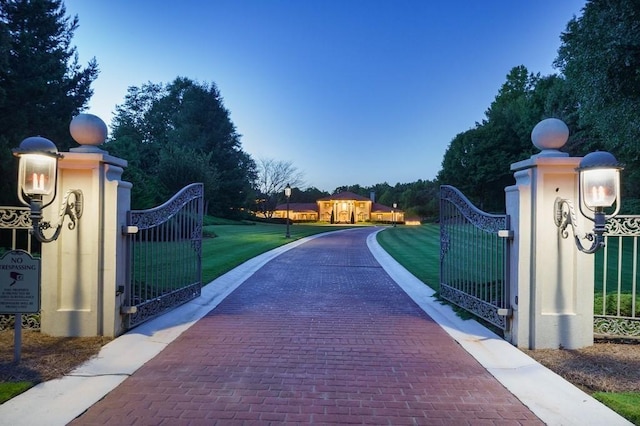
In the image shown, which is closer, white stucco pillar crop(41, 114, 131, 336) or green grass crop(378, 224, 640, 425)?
green grass crop(378, 224, 640, 425)

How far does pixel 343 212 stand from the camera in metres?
69.3

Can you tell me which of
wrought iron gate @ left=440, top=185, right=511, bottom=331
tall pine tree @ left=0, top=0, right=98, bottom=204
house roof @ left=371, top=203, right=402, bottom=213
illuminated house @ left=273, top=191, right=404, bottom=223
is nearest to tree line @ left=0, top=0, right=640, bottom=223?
tall pine tree @ left=0, top=0, right=98, bottom=204

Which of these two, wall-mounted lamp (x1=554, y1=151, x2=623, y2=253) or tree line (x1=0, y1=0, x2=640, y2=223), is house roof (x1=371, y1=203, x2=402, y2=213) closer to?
tree line (x1=0, y1=0, x2=640, y2=223)

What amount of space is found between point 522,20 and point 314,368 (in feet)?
71.0

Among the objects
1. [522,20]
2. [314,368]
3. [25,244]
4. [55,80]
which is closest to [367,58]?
[522,20]

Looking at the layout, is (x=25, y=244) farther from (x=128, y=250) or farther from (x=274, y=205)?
(x=274, y=205)

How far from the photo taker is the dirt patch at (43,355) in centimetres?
412

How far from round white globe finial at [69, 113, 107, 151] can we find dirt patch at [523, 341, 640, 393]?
19.6ft

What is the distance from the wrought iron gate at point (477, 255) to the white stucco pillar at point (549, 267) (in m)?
0.32

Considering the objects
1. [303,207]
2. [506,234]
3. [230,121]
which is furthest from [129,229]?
[303,207]

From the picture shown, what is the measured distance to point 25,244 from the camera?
8898 millimetres

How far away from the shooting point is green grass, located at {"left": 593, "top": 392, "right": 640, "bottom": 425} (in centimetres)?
331

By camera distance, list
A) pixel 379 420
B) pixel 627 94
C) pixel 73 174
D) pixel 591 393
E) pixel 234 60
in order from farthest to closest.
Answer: pixel 234 60, pixel 627 94, pixel 73 174, pixel 591 393, pixel 379 420

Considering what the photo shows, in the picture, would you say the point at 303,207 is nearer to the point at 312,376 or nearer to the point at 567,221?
the point at 567,221
